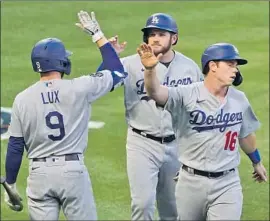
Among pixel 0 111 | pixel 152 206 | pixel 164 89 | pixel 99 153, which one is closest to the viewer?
pixel 164 89

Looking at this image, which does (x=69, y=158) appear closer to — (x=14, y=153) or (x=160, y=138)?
(x=14, y=153)

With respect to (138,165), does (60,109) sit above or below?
above

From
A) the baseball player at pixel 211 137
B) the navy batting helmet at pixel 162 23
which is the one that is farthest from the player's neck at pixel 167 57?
the baseball player at pixel 211 137

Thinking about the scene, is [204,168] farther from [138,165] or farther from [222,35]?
[222,35]

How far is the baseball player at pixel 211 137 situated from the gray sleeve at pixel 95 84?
1.84 feet

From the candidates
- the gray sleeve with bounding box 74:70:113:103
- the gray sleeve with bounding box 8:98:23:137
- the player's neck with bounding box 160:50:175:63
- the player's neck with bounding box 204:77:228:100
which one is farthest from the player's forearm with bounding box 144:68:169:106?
the player's neck with bounding box 160:50:175:63

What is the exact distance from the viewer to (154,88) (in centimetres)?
592

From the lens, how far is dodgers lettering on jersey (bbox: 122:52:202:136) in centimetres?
721

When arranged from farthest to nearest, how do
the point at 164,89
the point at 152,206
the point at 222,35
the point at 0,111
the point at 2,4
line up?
1. the point at 2,4
2. the point at 222,35
3. the point at 0,111
4. the point at 152,206
5. the point at 164,89

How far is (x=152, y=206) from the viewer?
7141 mm

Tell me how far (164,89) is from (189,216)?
1023mm

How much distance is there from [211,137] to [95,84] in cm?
98

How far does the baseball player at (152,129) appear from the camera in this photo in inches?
280

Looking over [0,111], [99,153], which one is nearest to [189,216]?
[99,153]
